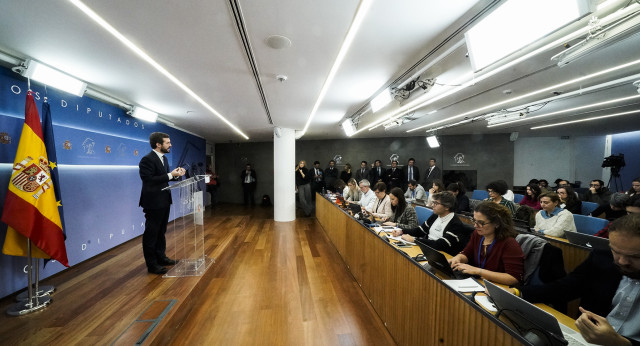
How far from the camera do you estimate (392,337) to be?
220 cm

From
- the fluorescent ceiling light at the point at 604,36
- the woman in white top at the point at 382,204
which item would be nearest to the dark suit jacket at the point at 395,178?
the woman in white top at the point at 382,204

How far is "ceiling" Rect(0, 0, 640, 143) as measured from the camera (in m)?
2.00

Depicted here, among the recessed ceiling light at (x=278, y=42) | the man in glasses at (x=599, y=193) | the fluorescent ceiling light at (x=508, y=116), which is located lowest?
the man in glasses at (x=599, y=193)

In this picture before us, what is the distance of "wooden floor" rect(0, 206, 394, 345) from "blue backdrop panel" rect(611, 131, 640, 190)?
12.3m

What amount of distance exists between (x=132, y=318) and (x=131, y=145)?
3.96 meters

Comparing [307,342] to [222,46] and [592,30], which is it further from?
[592,30]

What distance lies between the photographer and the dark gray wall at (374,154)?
10.2 m

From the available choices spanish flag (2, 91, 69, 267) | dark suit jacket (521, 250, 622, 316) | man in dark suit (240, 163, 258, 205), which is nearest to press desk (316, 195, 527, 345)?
dark suit jacket (521, 250, 622, 316)

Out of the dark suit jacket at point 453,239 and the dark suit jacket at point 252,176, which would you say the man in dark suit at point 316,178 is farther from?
the dark suit jacket at point 453,239

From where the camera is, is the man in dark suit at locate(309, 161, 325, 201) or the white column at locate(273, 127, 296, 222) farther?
the man in dark suit at locate(309, 161, 325, 201)

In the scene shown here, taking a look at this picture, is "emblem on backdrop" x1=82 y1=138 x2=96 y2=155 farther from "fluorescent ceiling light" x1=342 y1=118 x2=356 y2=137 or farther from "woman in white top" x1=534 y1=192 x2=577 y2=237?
"woman in white top" x1=534 y1=192 x2=577 y2=237

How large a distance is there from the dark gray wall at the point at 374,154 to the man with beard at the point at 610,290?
31.3 feet

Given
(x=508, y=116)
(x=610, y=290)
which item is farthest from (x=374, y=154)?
(x=610, y=290)

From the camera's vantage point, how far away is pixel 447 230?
2.45 metres
